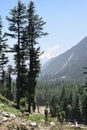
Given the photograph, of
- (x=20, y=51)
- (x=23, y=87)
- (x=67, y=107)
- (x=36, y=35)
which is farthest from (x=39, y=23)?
(x=67, y=107)

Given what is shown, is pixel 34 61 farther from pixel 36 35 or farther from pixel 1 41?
pixel 1 41

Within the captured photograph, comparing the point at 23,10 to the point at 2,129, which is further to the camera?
the point at 23,10

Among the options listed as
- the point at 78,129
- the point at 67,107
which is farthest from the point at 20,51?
the point at 67,107

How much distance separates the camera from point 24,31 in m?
40.7

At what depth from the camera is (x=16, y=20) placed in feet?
131

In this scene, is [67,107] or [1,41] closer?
[1,41]

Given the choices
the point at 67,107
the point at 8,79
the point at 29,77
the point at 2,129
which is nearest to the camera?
the point at 2,129

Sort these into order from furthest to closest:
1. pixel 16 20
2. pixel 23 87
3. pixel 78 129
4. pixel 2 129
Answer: pixel 23 87 → pixel 16 20 → pixel 78 129 → pixel 2 129

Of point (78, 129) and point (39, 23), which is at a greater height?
point (39, 23)

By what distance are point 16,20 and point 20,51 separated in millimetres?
3982

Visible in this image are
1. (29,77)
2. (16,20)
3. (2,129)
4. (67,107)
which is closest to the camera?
(2,129)

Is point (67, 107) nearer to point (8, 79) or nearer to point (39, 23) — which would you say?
point (8, 79)

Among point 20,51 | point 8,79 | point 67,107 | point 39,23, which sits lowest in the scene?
point 67,107

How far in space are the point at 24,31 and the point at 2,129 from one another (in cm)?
2690
